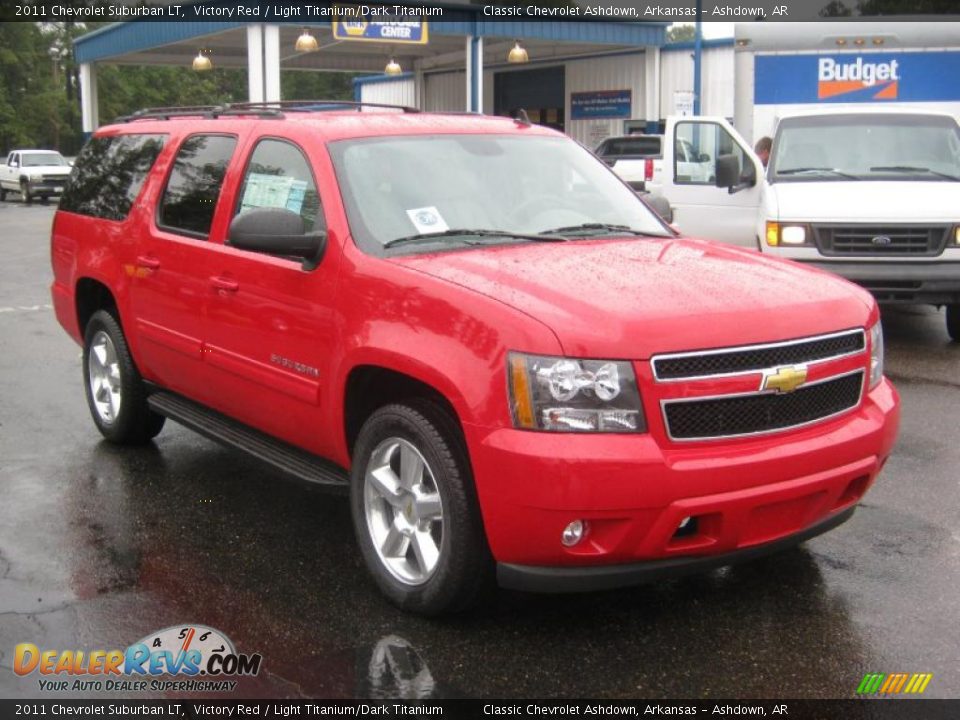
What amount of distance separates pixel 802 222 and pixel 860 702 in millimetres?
6580

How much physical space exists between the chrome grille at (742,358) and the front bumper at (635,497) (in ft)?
0.75

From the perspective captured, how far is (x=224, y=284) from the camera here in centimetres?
516

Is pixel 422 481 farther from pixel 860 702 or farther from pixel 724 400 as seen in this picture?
pixel 860 702

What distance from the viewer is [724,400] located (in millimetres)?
3721

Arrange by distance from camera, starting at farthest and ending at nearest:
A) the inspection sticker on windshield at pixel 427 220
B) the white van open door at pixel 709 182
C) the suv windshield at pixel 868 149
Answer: the white van open door at pixel 709 182 < the suv windshield at pixel 868 149 < the inspection sticker on windshield at pixel 427 220

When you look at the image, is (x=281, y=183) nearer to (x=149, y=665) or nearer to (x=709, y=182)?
(x=149, y=665)

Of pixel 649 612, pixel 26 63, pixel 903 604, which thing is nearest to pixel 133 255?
pixel 649 612

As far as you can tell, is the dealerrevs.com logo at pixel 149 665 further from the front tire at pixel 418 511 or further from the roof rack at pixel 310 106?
the roof rack at pixel 310 106

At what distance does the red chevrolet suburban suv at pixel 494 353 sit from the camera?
3633 millimetres

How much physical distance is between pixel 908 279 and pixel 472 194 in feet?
18.3

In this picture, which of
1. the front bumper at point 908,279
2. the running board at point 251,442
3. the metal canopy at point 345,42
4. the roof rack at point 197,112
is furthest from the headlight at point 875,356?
the metal canopy at point 345,42

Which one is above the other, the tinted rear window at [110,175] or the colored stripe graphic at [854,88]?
the colored stripe graphic at [854,88]

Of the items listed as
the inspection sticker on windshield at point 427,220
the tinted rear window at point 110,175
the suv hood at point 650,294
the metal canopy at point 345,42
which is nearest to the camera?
the suv hood at point 650,294

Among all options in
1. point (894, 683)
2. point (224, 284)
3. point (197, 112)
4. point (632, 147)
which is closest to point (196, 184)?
point (197, 112)
